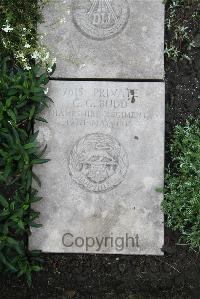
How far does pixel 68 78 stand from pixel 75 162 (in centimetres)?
72

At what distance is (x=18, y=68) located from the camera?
152 inches

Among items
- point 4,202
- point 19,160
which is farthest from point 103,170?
point 4,202

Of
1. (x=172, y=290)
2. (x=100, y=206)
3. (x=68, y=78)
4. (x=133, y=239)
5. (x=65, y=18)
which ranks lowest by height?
(x=172, y=290)

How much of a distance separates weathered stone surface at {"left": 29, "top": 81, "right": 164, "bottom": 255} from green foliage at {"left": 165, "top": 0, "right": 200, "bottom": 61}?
1.47 feet

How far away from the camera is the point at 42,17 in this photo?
402 cm

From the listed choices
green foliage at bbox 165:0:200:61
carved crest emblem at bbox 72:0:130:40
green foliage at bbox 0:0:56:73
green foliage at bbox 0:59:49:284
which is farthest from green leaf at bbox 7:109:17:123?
green foliage at bbox 165:0:200:61

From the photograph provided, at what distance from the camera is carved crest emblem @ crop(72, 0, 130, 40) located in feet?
13.1

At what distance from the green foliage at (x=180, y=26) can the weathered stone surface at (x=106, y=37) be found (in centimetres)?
16

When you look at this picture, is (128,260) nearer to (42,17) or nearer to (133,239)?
(133,239)

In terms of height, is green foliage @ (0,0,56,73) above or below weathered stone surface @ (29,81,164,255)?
above

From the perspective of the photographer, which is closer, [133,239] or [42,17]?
[133,239]

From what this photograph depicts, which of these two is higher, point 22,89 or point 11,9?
point 11,9

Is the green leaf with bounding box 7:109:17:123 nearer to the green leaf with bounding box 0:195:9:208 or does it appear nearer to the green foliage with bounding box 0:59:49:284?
the green foliage with bounding box 0:59:49:284

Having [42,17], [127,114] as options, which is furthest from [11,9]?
[127,114]
